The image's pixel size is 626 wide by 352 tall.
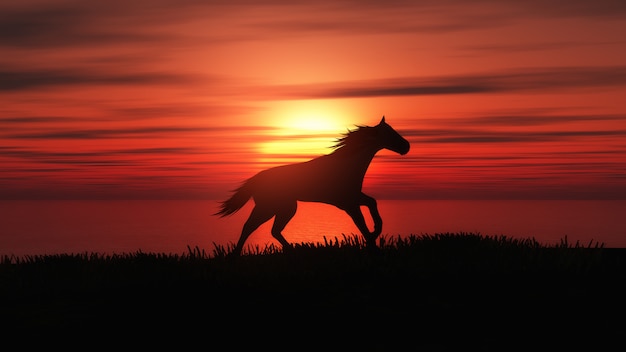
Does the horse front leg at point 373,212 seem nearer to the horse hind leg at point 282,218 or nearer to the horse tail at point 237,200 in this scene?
the horse hind leg at point 282,218

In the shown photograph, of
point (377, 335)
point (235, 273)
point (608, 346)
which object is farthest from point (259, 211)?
point (608, 346)

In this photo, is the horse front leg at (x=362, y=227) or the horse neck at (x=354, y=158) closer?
the horse front leg at (x=362, y=227)

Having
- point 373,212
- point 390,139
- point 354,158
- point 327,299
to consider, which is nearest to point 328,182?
point 354,158

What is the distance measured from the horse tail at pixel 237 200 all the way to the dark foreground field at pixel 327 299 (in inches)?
35.2

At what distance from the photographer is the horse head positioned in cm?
1243

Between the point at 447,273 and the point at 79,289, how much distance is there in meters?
4.29

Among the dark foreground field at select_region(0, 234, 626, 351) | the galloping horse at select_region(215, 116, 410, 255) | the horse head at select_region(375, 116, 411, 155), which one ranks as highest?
the horse head at select_region(375, 116, 411, 155)

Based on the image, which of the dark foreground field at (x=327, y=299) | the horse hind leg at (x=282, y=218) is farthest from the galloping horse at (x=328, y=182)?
the dark foreground field at (x=327, y=299)

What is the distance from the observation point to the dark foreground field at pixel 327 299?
23.3 ft

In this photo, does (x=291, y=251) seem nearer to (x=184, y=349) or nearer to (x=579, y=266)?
(x=579, y=266)

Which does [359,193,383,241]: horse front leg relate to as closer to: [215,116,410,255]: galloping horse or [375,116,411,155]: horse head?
[215,116,410,255]: galloping horse

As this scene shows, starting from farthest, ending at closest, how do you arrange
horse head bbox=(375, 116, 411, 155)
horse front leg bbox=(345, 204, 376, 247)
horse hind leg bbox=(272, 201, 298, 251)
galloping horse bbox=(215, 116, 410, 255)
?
1. horse head bbox=(375, 116, 411, 155)
2. horse hind leg bbox=(272, 201, 298, 251)
3. galloping horse bbox=(215, 116, 410, 255)
4. horse front leg bbox=(345, 204, 376, 247)

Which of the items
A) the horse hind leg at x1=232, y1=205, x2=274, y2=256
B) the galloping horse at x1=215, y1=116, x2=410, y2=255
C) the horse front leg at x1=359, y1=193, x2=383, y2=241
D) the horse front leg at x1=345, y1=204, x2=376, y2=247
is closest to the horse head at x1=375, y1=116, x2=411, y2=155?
the galloping horse at x1=215, y1=116, x2=410, y2=255

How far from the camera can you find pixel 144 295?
9.01 m
